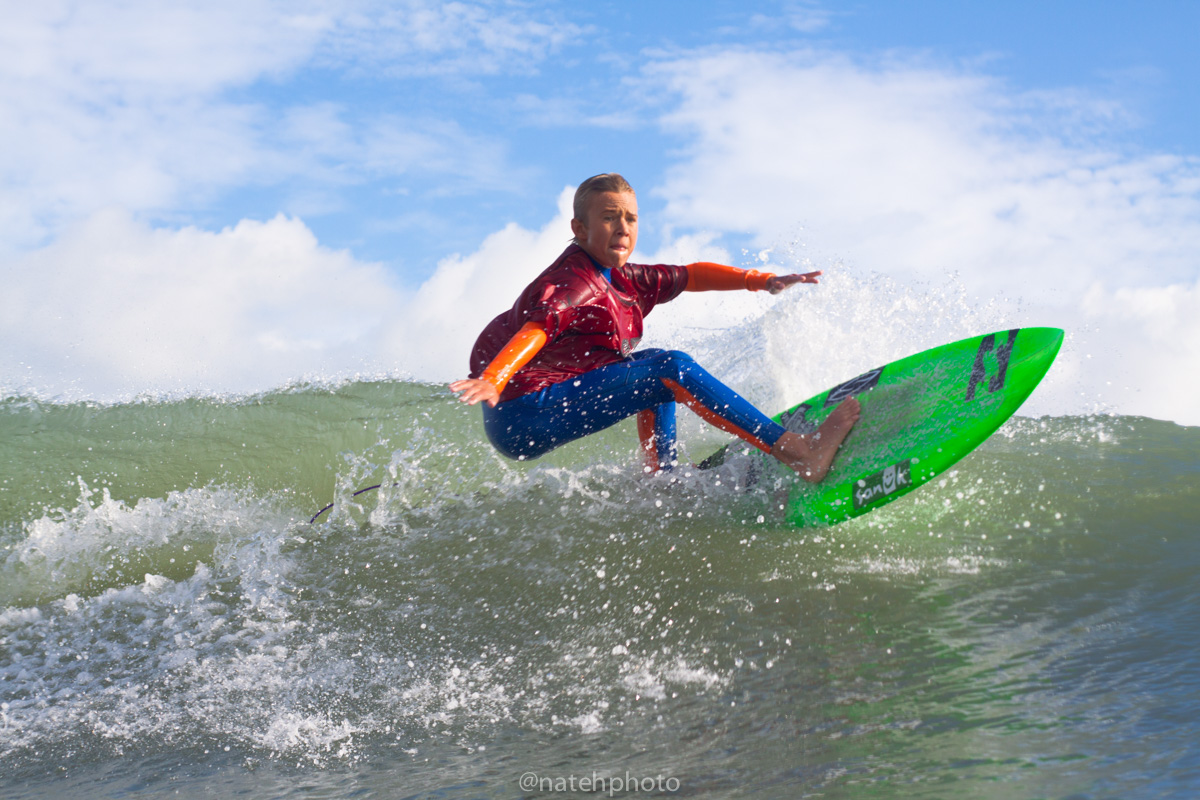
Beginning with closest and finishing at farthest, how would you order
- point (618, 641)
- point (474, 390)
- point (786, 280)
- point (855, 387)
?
1. point (474, 390)
2. point (618, 641)
3. point (855, 387)
4. point (786, 280)

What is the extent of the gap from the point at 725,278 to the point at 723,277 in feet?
0.04

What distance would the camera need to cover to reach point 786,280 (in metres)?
4.00

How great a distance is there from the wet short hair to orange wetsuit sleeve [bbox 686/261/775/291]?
0.70 metres

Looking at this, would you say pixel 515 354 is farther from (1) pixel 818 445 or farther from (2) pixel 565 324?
(1) pixel 818 445

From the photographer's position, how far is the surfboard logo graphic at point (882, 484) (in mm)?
3336

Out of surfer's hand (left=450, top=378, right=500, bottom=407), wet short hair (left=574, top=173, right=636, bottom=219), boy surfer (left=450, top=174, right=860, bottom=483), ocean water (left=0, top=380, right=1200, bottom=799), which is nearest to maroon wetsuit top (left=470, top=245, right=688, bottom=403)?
boy surfer (left=450, top=174, right=860, bottom=483)

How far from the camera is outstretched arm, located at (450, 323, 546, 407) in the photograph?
8.94ft

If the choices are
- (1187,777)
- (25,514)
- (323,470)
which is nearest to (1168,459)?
(1187,777)

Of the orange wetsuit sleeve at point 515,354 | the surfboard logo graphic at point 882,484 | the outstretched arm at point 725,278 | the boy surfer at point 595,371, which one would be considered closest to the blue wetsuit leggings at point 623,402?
the boy surfer at point 595,371

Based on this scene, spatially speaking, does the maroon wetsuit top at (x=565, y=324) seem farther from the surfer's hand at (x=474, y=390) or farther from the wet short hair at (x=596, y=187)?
the surfer's hand at (x=474, y=390)

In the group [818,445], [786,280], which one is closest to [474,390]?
[818,445]

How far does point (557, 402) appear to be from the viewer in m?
3.32

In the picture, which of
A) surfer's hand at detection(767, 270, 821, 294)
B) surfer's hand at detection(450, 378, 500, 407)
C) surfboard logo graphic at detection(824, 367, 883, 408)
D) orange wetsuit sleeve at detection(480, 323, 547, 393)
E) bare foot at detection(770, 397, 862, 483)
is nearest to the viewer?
surfer's hand at detection(450, 378, 500, 407)

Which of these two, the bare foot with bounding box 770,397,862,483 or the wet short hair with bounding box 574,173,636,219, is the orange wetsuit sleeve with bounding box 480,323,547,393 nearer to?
the wet short hair with bounding box 574,173,636,219
